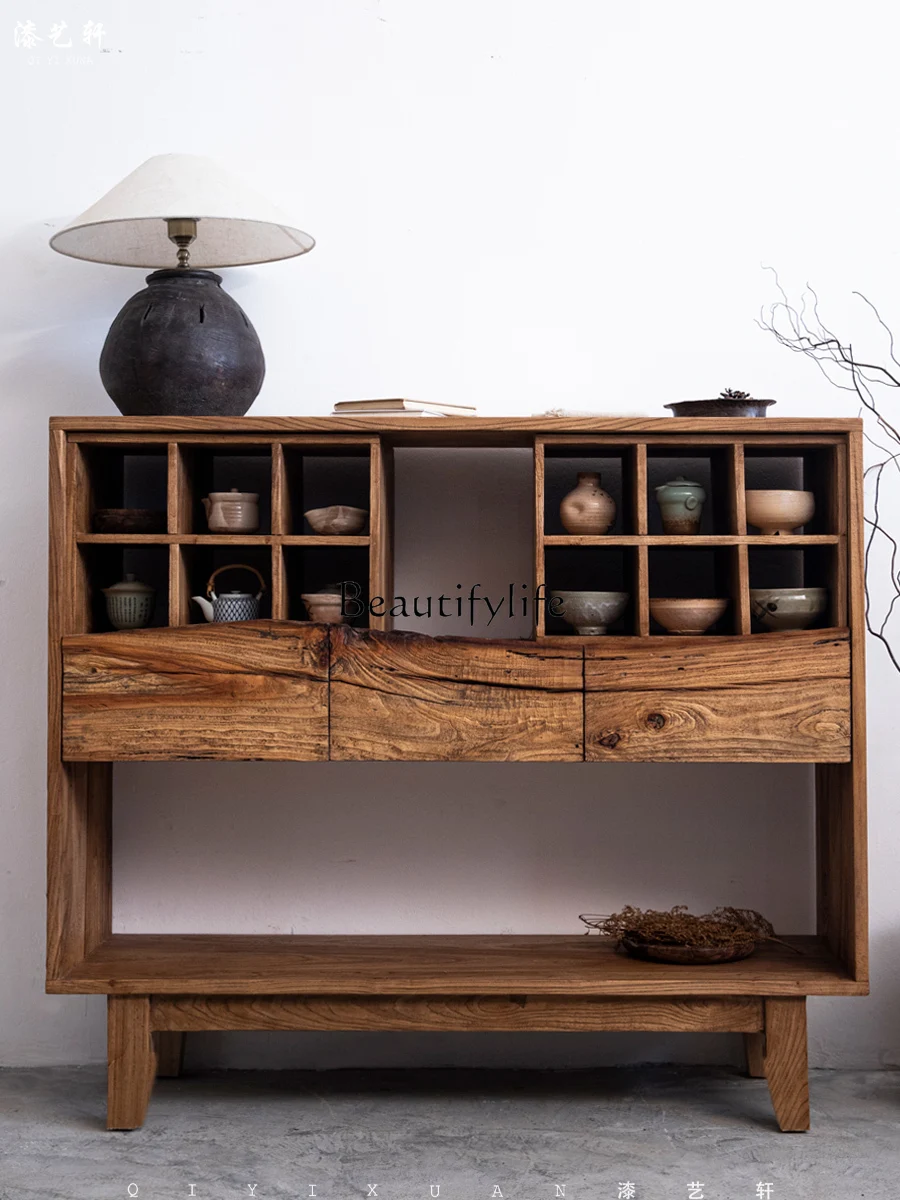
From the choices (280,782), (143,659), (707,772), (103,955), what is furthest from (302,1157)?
(707,772)

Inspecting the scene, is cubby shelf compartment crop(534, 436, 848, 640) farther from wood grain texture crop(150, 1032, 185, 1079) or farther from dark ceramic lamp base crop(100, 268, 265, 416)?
wood grain texture crop(150, 1032, 185, 1079)

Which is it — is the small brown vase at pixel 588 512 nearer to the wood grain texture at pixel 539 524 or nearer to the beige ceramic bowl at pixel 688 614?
the wood grain texture at pixel 539 524

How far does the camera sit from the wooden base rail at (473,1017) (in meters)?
2.45

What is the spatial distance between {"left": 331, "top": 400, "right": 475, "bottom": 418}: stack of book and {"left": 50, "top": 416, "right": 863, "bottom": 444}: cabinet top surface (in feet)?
0.09

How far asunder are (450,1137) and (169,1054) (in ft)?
2.42

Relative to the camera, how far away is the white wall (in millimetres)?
2893

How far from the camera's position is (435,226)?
115 inches

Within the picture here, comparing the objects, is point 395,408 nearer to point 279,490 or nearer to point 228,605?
point 279,490

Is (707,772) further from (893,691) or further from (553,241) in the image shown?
(553,241)

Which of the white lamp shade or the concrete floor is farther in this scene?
the white lamp shade

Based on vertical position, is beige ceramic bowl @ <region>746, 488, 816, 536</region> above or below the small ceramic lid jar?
below

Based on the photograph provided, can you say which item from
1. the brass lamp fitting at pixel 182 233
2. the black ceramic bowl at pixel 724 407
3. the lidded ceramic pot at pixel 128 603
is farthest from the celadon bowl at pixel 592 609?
the brass lamp fitting at pixel 182 233

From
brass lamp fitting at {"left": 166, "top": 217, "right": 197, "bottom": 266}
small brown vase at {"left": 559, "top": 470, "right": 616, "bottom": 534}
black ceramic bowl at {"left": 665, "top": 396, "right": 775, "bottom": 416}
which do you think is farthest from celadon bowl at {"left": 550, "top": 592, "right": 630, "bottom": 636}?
brass lamp fitting at {"left": 166, "top": 217, "right": 197, "bottom": 266}

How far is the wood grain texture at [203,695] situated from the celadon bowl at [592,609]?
530mm
